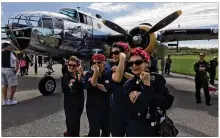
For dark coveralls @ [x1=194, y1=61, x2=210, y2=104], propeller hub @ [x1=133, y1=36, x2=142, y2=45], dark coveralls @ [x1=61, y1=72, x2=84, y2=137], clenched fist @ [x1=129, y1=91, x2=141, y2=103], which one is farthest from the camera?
propeller hub @ [x1=133, y1=36, x2=142, y2=45]

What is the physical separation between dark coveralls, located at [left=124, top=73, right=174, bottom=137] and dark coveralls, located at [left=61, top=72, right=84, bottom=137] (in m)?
1.70

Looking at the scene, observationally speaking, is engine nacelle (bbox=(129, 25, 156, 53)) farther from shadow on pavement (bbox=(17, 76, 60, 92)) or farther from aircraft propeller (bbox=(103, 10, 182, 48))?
shadow on pavement (bbox=(17, 76, 60, 92))

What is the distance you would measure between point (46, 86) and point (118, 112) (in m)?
6.53

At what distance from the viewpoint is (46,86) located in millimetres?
10078

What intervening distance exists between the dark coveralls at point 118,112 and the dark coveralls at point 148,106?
911 millimetres

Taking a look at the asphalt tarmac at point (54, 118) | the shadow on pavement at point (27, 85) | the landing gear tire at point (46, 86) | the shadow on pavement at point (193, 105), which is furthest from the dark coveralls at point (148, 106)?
the shadow on pavement at point (27, 85)

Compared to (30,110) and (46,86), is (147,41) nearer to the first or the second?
(46,86)

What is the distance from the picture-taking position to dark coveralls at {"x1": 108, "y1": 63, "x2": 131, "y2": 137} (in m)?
4.01

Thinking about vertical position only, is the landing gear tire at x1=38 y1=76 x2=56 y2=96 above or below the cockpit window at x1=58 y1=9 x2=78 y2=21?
below

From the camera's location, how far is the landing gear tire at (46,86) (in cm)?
994

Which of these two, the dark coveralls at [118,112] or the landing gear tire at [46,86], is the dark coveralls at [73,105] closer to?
the dark coveralls at [118,112]

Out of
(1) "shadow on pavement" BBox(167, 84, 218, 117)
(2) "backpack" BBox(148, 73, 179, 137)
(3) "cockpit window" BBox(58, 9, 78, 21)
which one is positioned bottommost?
(1) "shadow on pavement" BBox(167, 84, 218, 117)

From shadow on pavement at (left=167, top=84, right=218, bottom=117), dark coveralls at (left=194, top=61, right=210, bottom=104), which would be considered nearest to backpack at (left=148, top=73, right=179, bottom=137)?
shadow on pavement at (left=167, top=84, right=218, bottom=117)

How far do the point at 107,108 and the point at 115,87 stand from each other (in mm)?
589
